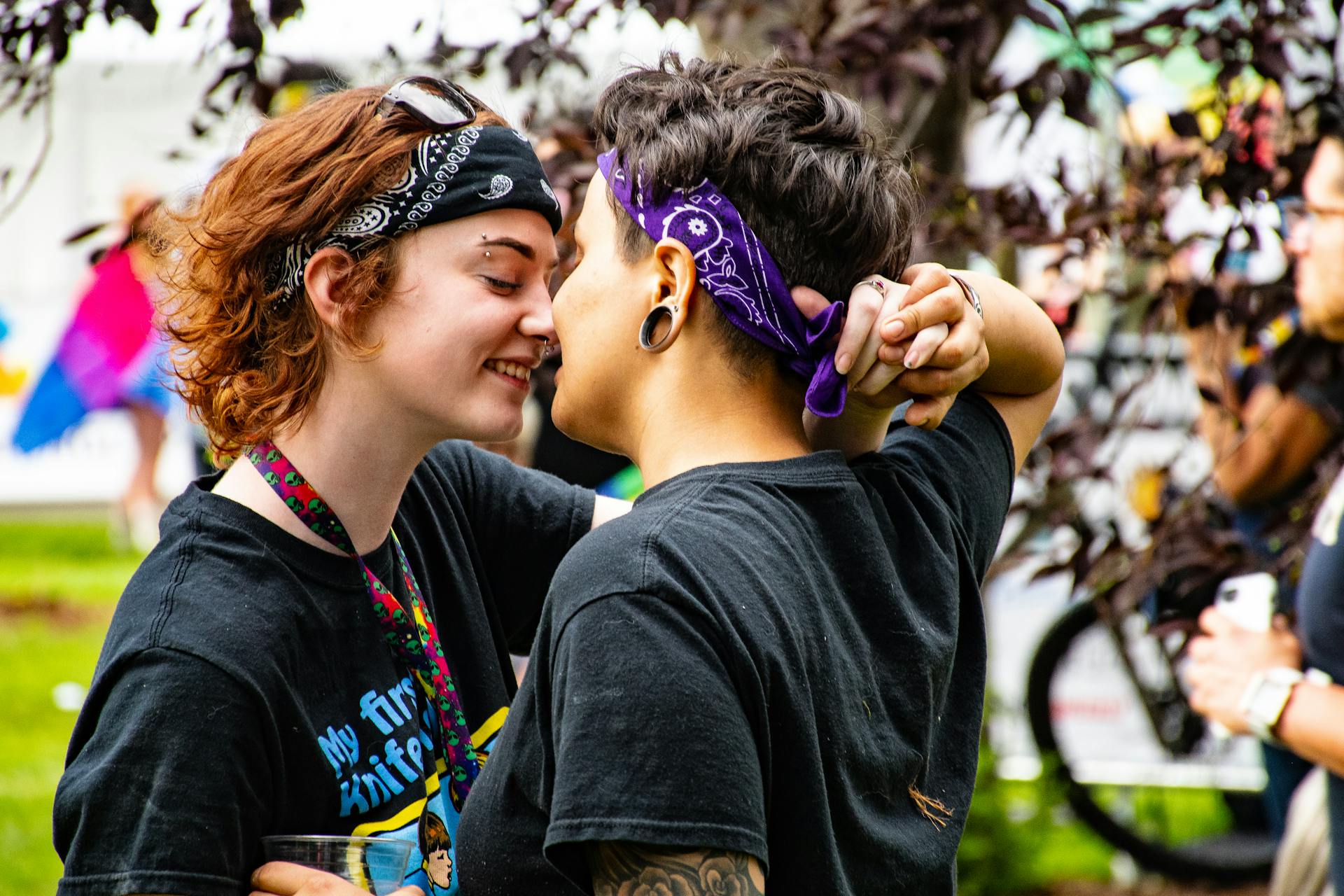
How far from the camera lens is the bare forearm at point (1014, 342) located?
1.87 m

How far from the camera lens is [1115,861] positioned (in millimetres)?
5371

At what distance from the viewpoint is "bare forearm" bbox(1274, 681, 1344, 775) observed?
2.51 m

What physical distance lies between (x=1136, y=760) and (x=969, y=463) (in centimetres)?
469

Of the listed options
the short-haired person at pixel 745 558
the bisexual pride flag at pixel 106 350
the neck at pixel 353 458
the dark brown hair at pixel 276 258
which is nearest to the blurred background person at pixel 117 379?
the bisexual pride flag at pixel 106 350

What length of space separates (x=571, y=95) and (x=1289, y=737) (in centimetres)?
310

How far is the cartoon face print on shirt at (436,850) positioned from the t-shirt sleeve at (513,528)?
0.53 m

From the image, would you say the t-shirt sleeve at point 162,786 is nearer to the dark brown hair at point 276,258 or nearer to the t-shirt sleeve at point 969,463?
the dark brown hair at point 276,258

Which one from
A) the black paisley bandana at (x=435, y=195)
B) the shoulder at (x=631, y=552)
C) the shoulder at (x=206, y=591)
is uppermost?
the black paisley bandana at (x=435, y=195)

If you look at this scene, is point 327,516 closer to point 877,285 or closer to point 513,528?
point 513,528

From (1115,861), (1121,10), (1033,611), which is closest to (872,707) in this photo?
(1121,10)

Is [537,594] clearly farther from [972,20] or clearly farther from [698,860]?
[972,20]

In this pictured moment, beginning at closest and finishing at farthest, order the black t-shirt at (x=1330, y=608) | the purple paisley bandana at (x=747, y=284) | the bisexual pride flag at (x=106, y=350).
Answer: the purple paisley bandana at (x=747, y=284), the black t-shirt at (x=1330, y=608), the bisexual pride flag at (x=106, y=350)

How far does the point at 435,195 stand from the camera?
73.0 inches

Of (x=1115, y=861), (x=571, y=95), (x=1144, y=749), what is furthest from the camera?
(x=1144, y=749)
